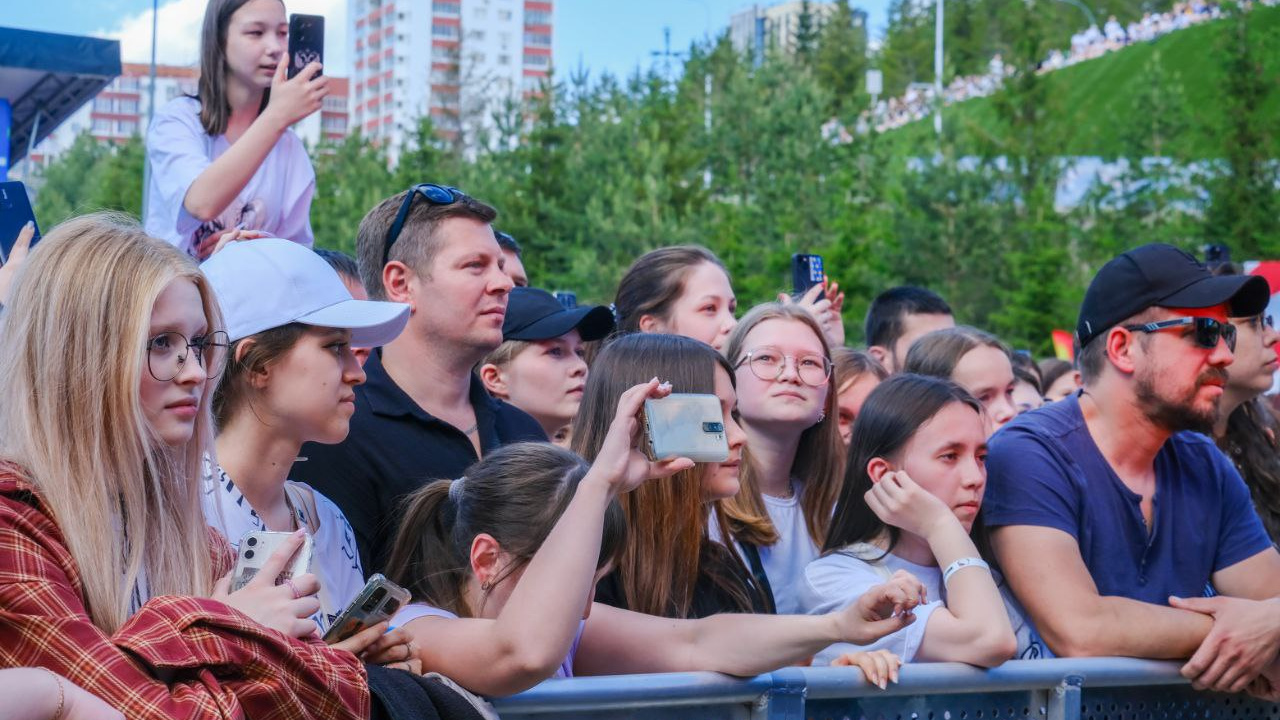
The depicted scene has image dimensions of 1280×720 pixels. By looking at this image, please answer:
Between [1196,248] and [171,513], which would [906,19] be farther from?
[171,513]

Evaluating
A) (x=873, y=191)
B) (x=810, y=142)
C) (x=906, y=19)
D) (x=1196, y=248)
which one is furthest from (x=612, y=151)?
(x=906, y=19)

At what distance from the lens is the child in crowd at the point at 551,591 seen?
2861 millimetres

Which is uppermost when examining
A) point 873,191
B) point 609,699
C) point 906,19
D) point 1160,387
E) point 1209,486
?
point 906,19

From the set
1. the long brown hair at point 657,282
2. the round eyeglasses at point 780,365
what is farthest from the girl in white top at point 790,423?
the long brown hair at point 657,282

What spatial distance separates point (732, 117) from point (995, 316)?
24.7ft

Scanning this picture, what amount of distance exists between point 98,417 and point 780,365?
259 cm

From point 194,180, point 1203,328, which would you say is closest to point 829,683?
point 1203,328

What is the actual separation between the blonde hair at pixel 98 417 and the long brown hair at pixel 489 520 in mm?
778

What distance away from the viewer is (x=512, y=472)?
331cm

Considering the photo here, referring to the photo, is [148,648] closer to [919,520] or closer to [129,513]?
[129,513]

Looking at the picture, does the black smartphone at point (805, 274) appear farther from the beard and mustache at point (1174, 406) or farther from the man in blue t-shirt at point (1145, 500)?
the beard and mustache at point (1174, 406)

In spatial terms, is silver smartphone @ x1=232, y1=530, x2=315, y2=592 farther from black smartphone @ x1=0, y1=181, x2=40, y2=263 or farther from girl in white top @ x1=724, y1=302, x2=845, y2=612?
girl in white top @ x1=724, y1=302, x2=845, y2=612

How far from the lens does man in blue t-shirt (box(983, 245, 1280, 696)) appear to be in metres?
3.89

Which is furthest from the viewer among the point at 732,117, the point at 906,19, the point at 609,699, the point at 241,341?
the point at 906,19
